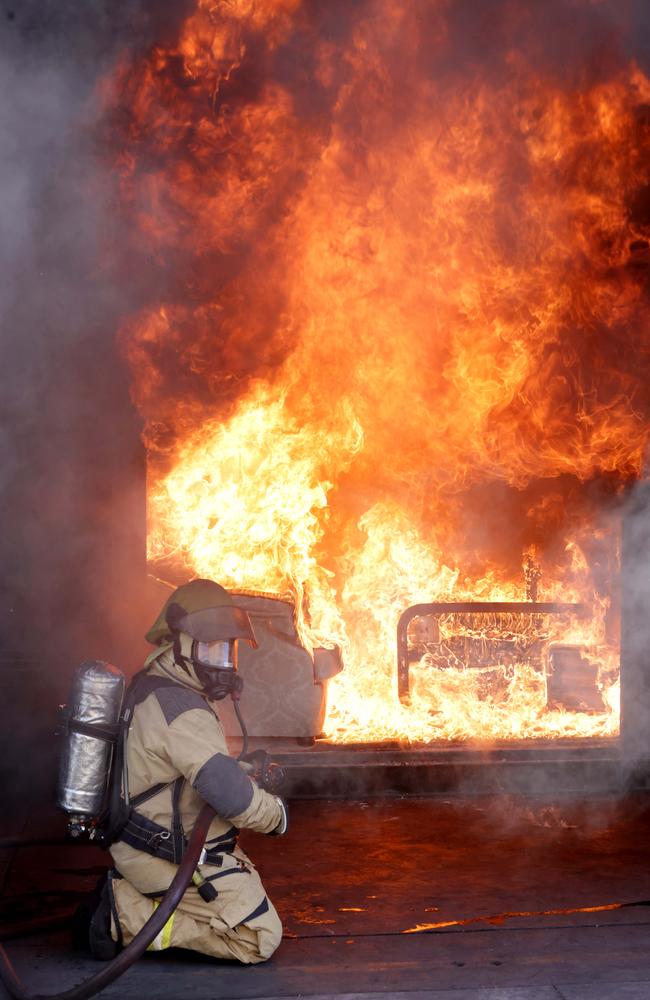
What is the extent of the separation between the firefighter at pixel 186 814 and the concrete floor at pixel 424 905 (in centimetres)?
16

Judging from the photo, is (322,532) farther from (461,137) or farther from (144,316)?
(461,137)

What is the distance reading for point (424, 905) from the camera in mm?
4836

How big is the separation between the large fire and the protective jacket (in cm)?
352

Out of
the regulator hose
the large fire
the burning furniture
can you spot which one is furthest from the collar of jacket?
the large fire

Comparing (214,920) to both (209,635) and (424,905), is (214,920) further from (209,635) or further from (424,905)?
(424,905)

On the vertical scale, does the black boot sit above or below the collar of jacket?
below

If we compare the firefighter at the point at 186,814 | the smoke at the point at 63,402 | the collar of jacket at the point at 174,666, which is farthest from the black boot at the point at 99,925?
the smoke at the point at 63,402

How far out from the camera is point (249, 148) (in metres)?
7.70

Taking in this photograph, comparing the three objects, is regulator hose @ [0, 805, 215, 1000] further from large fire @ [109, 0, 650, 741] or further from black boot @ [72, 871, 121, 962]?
large fire @ [109, 0, 650, 741]

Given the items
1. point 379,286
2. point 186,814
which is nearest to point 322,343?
point 379,286

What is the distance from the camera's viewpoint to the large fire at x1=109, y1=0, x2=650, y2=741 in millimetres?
7543

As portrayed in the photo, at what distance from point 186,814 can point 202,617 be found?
29.8 inches

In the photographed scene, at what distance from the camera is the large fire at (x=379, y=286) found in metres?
7.54

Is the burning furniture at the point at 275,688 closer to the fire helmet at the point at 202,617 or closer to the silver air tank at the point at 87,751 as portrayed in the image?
the fire helmet at the point at 202,617
